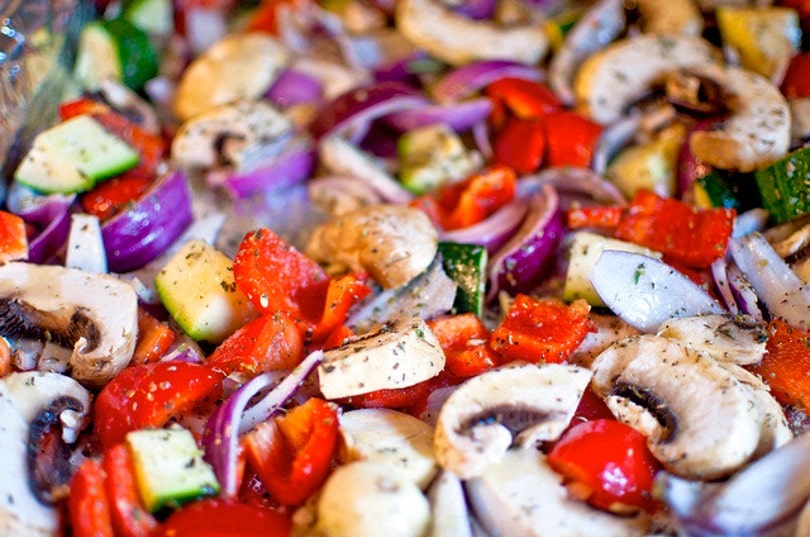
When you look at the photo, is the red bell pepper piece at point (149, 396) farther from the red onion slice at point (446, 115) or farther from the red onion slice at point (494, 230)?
the red onion slice at point (446, 115)

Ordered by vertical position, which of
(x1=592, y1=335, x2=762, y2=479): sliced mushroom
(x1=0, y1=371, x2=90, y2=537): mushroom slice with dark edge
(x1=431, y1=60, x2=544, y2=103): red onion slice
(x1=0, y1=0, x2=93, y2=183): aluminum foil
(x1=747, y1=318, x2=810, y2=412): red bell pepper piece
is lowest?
(x1=747, y1=318, x2=810, y2=412): red bell pepper piece

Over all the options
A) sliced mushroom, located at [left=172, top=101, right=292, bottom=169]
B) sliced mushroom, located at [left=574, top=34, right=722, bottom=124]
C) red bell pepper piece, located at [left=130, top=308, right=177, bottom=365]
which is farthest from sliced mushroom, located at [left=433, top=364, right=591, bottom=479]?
sliced mushroom, located at [left=172, top=101, right=292, bottom=169]

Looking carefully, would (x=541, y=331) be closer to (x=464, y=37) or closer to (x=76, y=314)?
(x=76, y=314)

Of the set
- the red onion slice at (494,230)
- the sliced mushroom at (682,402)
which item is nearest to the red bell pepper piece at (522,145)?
the red onion slice at (494,230)

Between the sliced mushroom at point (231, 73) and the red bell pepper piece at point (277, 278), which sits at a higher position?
the sliced mushroom at point (231, 73)

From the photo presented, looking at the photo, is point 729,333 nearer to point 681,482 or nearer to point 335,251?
point 681,482

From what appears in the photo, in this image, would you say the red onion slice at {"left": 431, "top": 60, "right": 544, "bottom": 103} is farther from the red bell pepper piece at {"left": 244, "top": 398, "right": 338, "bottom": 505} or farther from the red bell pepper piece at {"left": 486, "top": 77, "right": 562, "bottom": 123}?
the red bell pepper piece at {"left": 244, "top": 398, "right": 338, "bottom": 505}

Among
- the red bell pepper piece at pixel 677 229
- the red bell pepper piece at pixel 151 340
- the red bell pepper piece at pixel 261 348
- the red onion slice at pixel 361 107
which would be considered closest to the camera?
the red bell pepper piece at pixel 261 348
